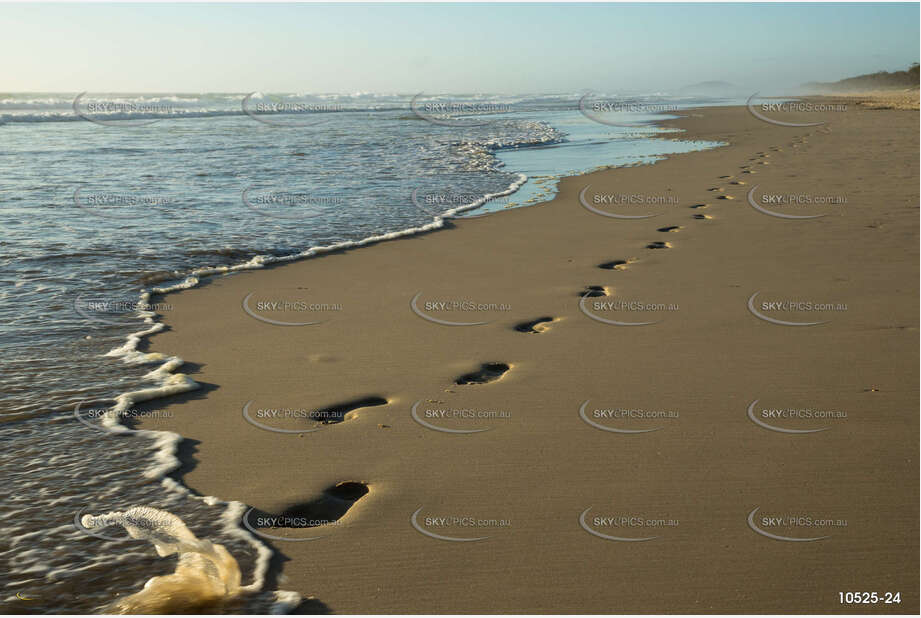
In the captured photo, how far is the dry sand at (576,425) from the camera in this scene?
7.97ft

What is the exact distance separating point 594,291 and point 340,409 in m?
2.60

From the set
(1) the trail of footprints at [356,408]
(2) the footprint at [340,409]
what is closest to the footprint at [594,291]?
(1) the trail of footprints at [356,408]

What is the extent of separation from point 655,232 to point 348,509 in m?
5.62

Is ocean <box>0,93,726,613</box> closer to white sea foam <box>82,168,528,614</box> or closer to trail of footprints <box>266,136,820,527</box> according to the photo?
white sea foam <box>82,168,528,614</box>

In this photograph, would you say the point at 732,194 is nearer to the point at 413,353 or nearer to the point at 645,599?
the point at 413,353

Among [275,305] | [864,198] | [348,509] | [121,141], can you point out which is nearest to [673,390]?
[348,509]

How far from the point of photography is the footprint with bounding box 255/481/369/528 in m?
2.73

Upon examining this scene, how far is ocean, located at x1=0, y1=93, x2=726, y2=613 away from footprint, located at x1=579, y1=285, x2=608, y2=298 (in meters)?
2.92

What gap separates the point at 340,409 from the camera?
144 inches

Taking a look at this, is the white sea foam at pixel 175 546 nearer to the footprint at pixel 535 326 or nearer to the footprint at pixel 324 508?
the footprint at pixel 324 508

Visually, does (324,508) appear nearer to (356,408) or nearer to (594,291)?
(356,408)

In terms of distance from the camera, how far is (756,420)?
3.42 meters

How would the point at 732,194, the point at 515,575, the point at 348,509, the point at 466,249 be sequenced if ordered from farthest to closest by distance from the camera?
the point at 732,194
the point at 466,249
the point at 348,509
the point at 515,575

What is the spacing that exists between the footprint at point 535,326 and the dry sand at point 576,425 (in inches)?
3.4
